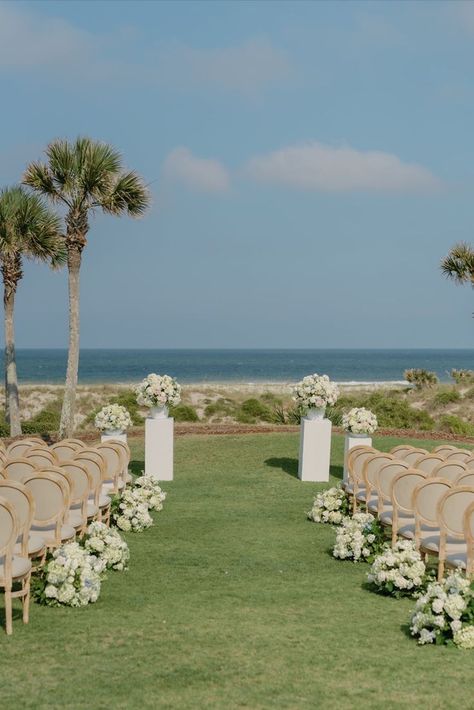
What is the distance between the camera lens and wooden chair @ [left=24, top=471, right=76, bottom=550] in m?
7.40

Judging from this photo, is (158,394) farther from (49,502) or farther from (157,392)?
(49,502)

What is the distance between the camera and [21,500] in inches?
251

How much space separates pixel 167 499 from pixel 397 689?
25.1 feet

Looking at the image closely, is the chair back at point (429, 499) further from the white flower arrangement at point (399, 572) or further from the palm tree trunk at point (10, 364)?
the palm tree trunk at point (10, 364)

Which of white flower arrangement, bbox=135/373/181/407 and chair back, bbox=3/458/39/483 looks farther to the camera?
white flower arrangement, bbox=135/373/181/407

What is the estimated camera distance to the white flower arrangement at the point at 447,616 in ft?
18.5

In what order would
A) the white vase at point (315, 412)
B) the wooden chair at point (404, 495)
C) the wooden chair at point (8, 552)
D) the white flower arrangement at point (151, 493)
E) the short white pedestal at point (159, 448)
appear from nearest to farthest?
1. the wooden chair at point (8, 552)
2. the wooden chair at point (404, 495)
3. the white flower arrangement at point (151, 493)
4. the white vase at point (315, 412)
5. the short white pedestal at point (159, 448)

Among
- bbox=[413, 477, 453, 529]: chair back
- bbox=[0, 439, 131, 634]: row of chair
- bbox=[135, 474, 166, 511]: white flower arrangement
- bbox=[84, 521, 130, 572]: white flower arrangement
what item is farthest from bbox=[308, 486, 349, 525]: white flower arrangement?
bbox=[84, 521, 130, 572]: white flower arrangement

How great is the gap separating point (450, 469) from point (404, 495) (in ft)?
3.00

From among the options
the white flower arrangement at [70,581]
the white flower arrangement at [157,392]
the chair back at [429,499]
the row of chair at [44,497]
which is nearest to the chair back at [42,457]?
the row of chair at [44,497]

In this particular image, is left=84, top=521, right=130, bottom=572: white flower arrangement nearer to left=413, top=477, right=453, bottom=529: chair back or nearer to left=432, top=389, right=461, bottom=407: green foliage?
left=413, top=477, right=453, bottom=529: chair back

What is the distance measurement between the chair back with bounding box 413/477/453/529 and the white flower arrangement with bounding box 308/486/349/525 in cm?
246

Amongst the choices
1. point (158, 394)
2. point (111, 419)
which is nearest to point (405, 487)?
point (158, 394)

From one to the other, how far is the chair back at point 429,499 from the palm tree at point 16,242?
44.0 feet
